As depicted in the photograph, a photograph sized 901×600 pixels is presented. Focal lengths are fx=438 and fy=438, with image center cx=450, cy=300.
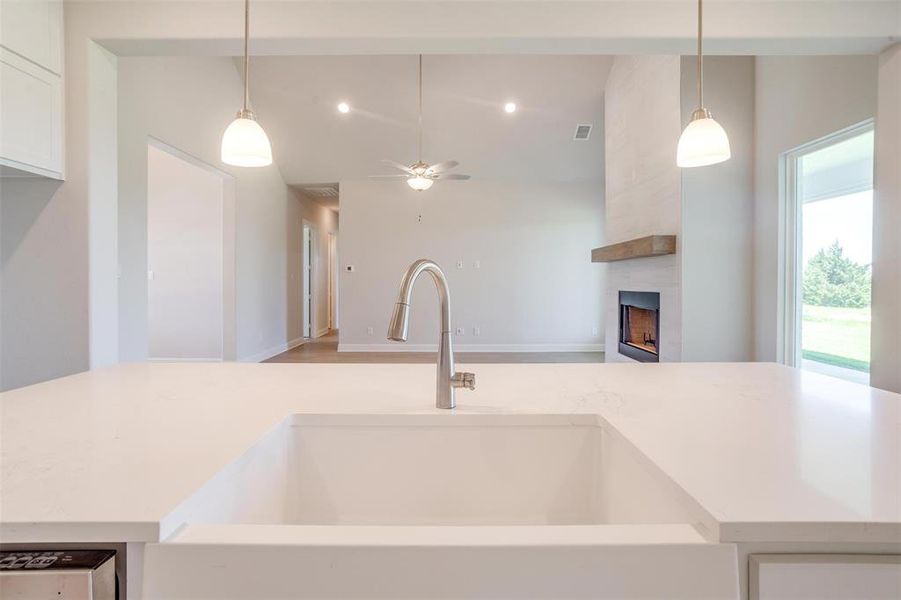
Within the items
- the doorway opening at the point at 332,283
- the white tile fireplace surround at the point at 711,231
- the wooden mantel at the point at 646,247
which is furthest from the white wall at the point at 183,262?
the white tile fireplace surround at the point at 711,231

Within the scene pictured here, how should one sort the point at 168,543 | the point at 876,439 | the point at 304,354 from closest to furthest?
1. the point at 168,543
2. the point at 876,439
3. the point at 304,354

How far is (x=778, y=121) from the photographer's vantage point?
3.28 metres

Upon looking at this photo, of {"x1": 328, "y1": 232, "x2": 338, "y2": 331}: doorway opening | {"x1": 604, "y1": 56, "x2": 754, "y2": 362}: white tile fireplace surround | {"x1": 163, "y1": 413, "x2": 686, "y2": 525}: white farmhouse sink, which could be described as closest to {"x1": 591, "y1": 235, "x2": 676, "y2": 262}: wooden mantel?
{"x1": 604, "y1": 56, "x2": 754, "y2": 362}: white tile fireplace surround

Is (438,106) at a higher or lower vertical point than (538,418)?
higher

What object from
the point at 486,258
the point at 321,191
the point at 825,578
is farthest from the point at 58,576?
the point at 321,191

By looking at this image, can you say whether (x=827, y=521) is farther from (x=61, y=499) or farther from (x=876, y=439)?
(x=61, y=499)

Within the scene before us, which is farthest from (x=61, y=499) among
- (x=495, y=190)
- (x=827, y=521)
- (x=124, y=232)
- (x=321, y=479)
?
(x=495, y=190)

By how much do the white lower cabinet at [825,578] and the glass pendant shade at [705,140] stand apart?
1326 millimetres

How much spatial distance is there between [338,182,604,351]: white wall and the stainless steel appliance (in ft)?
20.8

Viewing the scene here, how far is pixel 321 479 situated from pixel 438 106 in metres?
5.41

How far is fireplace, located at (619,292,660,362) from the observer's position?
3982 mm

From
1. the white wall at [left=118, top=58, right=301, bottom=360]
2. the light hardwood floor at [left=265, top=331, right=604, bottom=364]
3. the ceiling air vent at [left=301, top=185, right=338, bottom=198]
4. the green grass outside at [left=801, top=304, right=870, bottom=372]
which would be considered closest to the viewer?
the green grass outside at [left=801, top=304, right=870, bottom=372]

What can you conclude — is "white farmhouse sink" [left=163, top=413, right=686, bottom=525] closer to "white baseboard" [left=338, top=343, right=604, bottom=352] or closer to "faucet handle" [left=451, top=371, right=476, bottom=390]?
"faucet handle" [left=451, top=371, right=476, bottom=390]

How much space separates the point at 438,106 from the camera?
555cm
